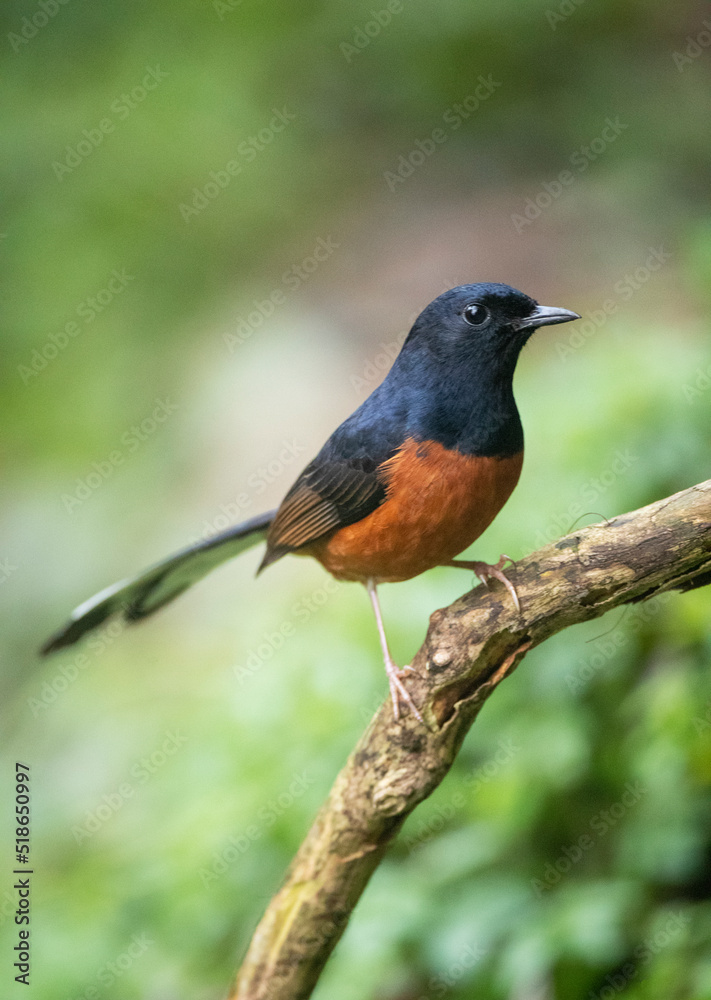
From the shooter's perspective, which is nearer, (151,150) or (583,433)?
(583,433)

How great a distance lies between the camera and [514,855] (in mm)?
3547

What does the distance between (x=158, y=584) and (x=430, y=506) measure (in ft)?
4.85

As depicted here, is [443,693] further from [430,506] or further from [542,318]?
[542,318]

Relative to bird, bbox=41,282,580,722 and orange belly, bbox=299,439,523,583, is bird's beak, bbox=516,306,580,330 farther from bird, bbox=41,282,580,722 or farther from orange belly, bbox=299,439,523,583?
orange belly, bbox=299,439,523,583

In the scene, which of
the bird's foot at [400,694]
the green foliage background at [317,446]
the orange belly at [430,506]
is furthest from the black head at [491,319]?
the bird's foot at [400,694]

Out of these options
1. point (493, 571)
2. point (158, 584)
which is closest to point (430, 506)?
point (493, 571)

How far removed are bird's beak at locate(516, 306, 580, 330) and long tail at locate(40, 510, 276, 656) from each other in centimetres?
143

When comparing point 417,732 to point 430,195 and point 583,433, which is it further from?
point 430,195

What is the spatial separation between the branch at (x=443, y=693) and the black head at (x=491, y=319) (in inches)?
25.9

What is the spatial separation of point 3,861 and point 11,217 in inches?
255

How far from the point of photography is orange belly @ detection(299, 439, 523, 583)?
2861mm

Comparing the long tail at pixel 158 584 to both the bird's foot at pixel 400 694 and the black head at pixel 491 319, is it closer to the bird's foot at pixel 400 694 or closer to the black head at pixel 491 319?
the bird's foot at pixel 400 694

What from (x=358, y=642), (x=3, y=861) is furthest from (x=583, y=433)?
(x=3, y=861)

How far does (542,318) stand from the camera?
2883mm
